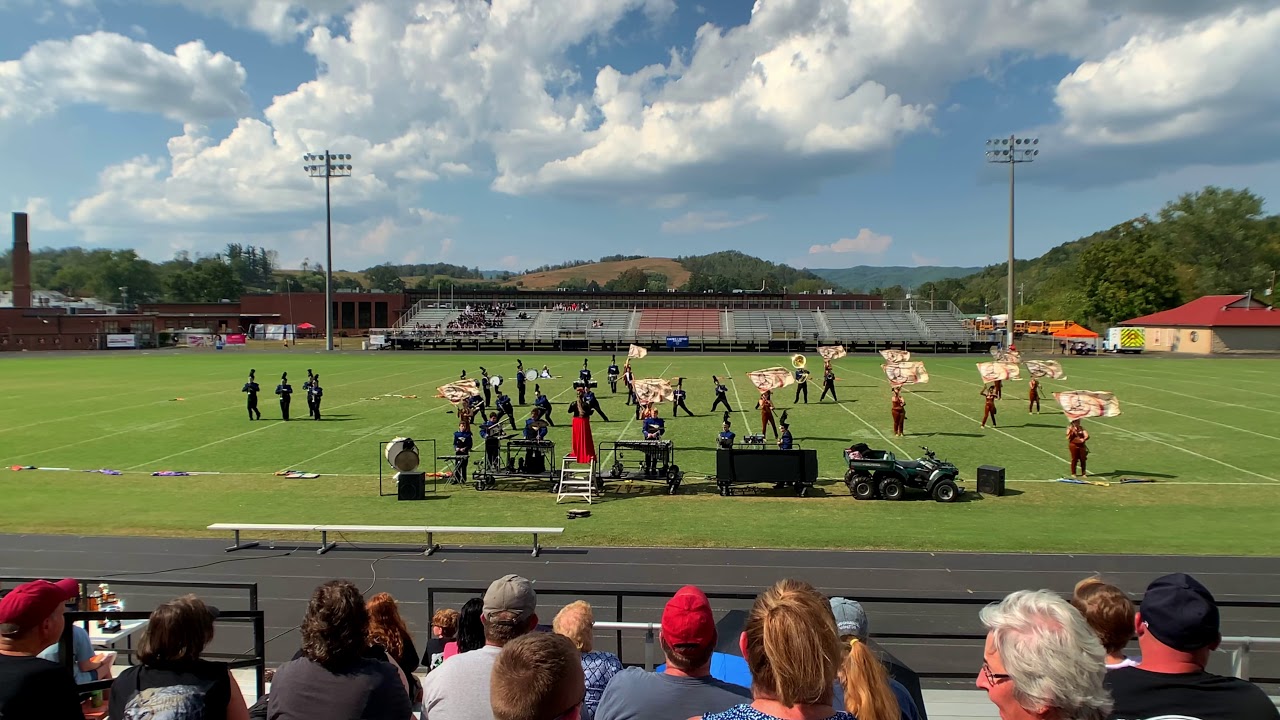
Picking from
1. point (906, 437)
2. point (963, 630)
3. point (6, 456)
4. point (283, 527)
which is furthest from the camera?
point (906, 437)

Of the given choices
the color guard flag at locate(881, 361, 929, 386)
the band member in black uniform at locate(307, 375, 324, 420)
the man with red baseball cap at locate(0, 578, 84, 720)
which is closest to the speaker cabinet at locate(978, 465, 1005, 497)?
the color guard flag at locate(881, 361, 929, 386)

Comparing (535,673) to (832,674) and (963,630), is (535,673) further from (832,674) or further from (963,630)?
(963,630)

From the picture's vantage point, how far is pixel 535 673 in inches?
108

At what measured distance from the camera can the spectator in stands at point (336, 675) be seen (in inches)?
145

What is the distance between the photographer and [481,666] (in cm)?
379

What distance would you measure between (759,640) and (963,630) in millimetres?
7432

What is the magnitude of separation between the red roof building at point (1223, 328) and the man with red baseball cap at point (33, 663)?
78512mm

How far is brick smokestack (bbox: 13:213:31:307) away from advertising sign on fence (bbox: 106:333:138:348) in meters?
34.2

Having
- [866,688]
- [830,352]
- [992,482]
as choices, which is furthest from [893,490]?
[830,352]

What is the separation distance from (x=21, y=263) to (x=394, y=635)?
125m

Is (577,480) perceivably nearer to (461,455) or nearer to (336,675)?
(461,455)

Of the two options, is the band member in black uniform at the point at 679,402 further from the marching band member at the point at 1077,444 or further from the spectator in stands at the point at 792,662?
the spectator in stands at the point at 792,662

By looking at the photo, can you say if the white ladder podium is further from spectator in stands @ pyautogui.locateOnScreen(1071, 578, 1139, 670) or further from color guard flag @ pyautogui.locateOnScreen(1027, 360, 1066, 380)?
color guard flag @ pyautogui.locateOnScreen(1027, 360, 1066, 380)

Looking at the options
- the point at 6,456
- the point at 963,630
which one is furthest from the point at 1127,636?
the point at 6,456
